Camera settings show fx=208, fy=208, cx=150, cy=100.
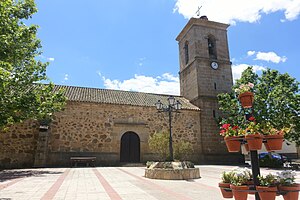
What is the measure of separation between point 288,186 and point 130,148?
14137 millimetres

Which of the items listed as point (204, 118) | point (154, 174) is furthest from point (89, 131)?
point (204, 118)

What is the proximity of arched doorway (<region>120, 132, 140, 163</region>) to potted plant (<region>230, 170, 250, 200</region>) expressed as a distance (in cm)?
1359

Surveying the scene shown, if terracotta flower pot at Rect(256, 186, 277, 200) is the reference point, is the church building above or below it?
above

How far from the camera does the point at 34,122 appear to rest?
1438cm

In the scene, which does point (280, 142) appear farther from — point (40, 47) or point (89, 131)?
point (89, 131)

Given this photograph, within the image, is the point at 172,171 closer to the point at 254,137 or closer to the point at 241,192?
the point at 241,192

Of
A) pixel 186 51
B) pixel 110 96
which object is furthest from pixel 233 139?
pixel 186 51

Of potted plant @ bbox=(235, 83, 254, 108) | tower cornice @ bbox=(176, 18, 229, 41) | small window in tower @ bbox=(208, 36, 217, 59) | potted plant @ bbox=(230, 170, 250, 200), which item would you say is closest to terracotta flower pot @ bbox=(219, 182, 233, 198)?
potted plant @ bbox=(230, 170, 250, 200)

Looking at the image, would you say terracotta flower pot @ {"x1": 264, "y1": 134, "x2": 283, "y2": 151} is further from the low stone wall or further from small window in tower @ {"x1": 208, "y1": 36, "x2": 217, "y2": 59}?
small window in tower @ {"x1": 208, "y1": 36, "x2": 217, "y2": 59}

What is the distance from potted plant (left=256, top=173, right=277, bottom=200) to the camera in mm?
2639

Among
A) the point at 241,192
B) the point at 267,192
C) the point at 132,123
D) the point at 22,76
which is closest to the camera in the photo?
the point at 267,192

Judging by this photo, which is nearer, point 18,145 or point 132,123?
point 18,145

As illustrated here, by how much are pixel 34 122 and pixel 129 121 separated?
6.71 metres

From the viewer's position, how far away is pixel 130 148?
1620cm
